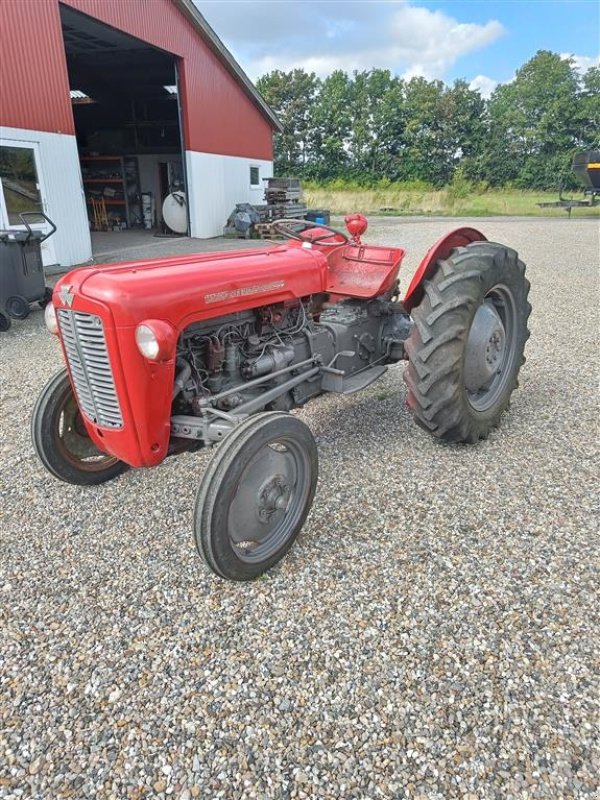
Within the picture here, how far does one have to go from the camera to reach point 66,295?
2.35m

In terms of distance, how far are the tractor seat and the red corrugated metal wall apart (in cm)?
757

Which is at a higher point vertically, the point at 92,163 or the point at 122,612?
the point at 92,163

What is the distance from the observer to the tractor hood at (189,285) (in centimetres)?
222

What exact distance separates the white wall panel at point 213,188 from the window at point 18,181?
5.59 meters

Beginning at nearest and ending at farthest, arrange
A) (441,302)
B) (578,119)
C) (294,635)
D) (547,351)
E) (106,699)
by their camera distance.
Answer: (106,699) → (294,635) → (441,302) → (547,351) → (578,119)

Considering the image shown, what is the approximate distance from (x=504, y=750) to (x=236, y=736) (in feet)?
2.68

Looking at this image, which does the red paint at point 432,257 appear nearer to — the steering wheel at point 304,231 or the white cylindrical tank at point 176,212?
the steering wheel at point 304,231

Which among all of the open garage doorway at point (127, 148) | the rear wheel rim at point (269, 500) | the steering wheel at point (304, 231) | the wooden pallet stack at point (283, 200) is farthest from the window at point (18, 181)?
the open garage doorway at point (127, 148)

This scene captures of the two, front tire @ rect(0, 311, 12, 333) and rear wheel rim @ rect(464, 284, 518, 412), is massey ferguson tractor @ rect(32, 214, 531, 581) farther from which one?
front tire @ rect(0, 311, 12, 333)

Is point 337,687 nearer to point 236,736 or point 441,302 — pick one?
point 236,736

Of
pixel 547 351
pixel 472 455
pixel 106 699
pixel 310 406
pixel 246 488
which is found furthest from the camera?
pixel 547 351

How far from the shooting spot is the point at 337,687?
1.89 metres

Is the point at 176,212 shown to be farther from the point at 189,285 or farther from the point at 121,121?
the point at 189,285

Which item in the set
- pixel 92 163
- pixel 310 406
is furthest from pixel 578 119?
pixel 310 406
